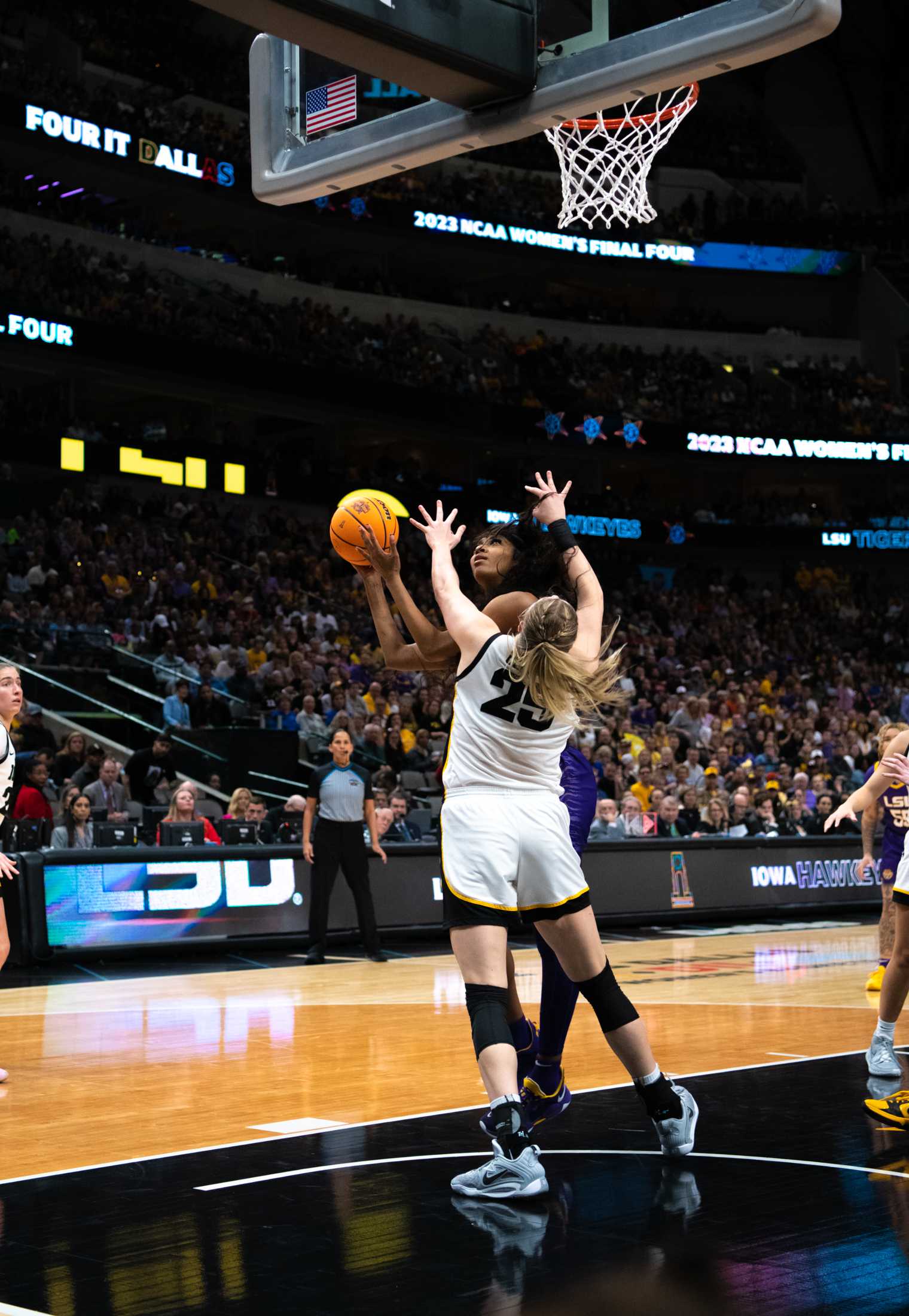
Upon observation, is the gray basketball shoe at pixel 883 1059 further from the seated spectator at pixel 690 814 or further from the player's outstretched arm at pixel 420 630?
the seated spectator at pixel 690 814

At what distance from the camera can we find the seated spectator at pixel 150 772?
58.2 ft

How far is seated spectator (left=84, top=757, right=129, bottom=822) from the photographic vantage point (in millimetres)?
16156

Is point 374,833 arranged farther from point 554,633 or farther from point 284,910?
point 554,633

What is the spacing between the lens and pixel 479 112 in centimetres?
701

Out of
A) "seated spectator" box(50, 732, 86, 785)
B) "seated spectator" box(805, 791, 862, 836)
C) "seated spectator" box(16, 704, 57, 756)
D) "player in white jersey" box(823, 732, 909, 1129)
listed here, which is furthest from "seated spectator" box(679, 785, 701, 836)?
"player in white jersey" box(823, 732, 909, 1129)

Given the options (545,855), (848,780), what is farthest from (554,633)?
(848,780)

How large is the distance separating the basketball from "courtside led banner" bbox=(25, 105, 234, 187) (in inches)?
949

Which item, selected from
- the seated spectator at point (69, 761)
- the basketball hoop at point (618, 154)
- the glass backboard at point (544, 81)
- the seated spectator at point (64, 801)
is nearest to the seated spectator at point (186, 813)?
the seated spectator at point (64, 801)

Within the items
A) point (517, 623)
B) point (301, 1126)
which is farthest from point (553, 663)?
point (301, 1126)

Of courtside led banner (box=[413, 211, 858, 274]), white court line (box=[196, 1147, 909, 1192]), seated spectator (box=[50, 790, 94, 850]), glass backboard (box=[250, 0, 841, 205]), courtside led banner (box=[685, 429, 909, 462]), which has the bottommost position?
white court line (box=[196, 1147, 909, 1192])

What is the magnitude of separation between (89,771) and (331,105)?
10.6 metres

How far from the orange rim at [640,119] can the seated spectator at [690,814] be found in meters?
10.7

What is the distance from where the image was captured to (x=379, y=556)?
605 cm

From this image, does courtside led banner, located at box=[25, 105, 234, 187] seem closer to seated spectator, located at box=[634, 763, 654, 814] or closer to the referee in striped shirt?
seated spectator, located at box=[634, 763, 654, 814]
